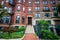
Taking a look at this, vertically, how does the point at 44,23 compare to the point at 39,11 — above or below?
below

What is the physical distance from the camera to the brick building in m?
32.7

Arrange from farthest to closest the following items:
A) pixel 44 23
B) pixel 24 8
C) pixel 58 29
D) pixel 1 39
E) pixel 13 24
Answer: pixel 24 8 < pixel 13 24 < pixel 58 29 < pixel 44 23 < pixel 1 39

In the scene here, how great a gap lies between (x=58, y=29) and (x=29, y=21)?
11.1m

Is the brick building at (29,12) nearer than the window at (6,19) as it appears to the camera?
No

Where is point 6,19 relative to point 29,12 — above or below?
below

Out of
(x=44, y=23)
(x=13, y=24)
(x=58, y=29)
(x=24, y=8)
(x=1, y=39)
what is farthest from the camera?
(x=24, y=8)

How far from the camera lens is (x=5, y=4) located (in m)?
33.2

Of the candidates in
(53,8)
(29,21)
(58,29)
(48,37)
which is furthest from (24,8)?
(48,37)

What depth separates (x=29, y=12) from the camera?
35594 millimetres

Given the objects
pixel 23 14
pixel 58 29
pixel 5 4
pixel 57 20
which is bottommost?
pixel 58 29

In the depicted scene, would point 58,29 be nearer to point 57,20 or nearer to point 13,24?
point 57,20

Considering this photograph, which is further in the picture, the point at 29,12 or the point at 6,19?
the point at 29,12

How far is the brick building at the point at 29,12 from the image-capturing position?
107ft

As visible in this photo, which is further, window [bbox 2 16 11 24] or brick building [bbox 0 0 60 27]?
brick building [bbox 0 0 60 27]
